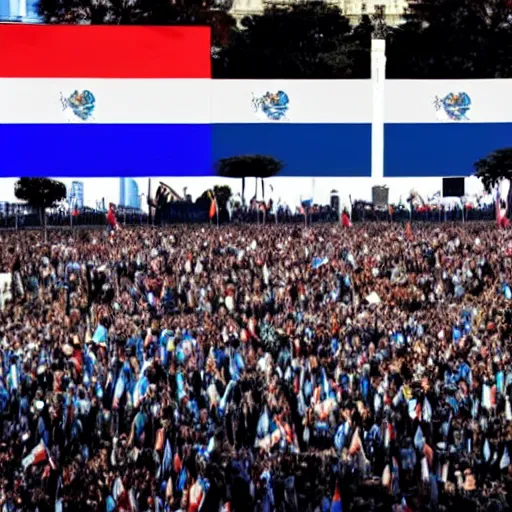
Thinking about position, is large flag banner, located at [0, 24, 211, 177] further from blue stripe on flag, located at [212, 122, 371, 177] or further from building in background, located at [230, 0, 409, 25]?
building in background, located at [230, 0, 409, 25]

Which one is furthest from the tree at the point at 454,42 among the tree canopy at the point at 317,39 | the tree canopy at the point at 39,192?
the tree canopy at the point at 39,192

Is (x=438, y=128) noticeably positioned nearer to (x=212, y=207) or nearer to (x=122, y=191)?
(x=212, y=207)

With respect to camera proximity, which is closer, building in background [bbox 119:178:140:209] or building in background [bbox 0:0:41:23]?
building in background [bbox 119:178:140:209]

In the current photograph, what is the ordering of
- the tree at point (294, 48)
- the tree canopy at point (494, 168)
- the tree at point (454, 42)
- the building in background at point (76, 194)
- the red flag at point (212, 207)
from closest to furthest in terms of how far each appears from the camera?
the red flag at point (212, 207) < the building in background at point (76, 194) < the tree canopy at point (494, 168) < the tree at point (294, 48) < the tree at point (454, 42)

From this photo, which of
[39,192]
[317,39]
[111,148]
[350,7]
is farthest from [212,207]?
[350,7]

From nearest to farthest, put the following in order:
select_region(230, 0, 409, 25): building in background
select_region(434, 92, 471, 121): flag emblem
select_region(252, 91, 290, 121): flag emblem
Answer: select_region(252, 91, 290, 121): flag emblem
select_region(434, 92, 471, 121): flag emblem
select_region(230, 0, 409, 25): building in background

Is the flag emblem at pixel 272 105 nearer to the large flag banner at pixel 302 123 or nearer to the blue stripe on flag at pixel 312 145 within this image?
the large flag banner at pixel 302 123

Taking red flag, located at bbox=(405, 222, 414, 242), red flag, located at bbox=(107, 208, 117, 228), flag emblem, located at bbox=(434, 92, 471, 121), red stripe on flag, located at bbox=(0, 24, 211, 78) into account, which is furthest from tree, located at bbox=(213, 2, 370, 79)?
red flag, located at bbox=(405, 222, 414, 242)
